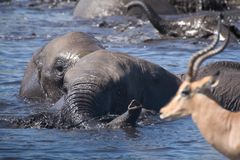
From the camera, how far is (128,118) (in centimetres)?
1102

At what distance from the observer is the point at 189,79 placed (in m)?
8.28

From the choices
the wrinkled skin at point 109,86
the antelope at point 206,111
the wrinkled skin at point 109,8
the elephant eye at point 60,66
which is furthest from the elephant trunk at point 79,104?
the wrinkled skin at point 109,8

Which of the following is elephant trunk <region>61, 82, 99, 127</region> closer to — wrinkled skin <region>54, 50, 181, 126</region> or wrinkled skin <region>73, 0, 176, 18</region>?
wrinkled skin <region>54, 50, 181, 126</region>

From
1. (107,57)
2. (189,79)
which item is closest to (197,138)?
(107,57)

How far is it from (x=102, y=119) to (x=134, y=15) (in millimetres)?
12328

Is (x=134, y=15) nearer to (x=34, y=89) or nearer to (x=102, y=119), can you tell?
(x=34, y=89)

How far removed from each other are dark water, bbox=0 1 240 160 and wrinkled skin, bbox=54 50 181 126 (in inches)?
12.1

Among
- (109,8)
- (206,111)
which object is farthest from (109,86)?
(109,8)

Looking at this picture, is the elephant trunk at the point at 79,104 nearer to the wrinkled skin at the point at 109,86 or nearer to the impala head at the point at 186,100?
the wrinkled skin at the point at 109,86

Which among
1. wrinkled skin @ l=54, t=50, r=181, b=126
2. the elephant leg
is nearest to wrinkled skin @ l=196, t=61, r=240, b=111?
wrinkled skin @ l=54, t=50, r=181, b=126

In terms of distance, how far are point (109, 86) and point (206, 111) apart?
3397 mm

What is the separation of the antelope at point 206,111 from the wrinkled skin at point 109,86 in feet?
9.29

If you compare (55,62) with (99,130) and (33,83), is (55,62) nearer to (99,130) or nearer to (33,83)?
(33,83)

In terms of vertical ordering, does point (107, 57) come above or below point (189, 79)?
below
